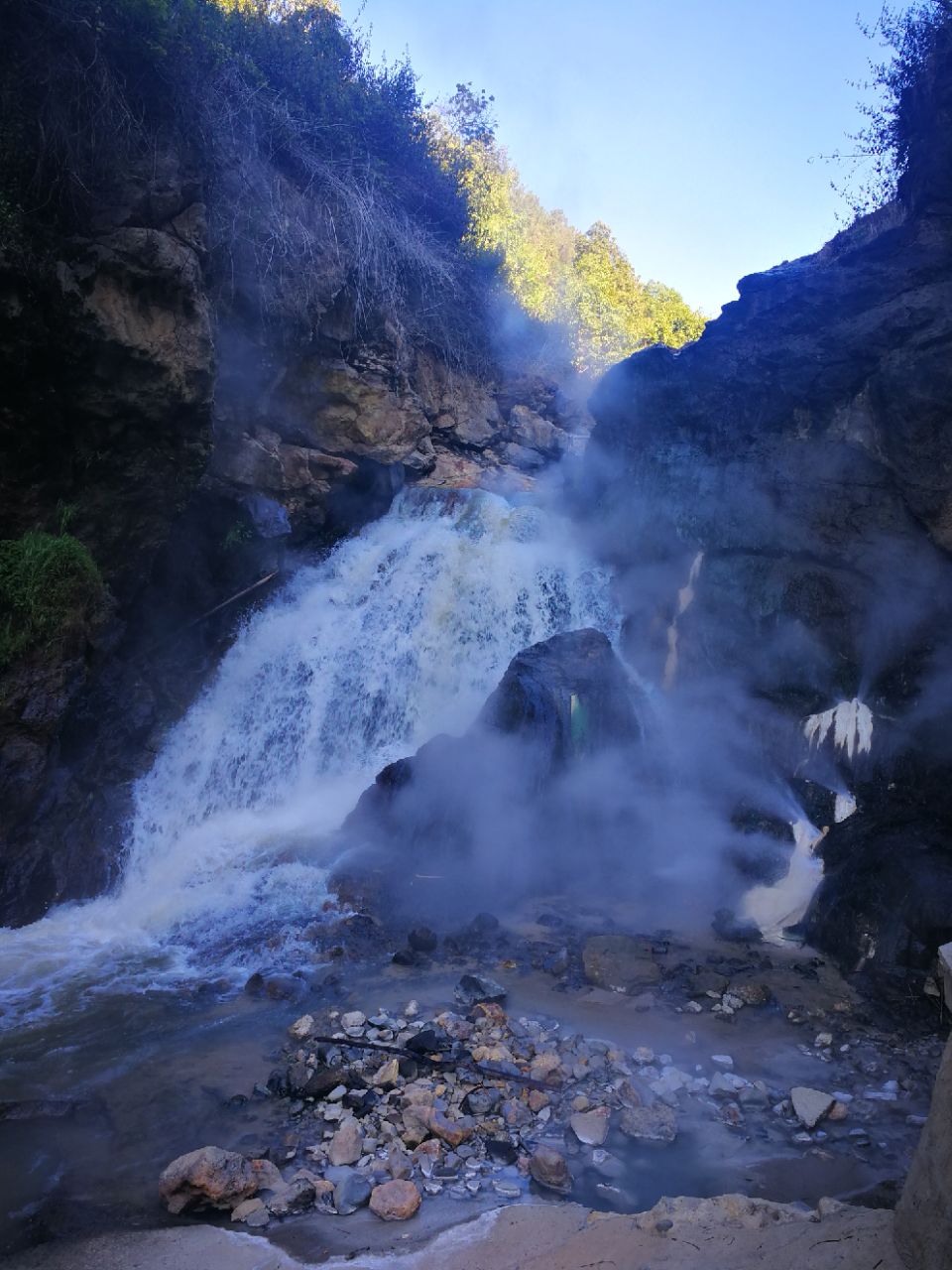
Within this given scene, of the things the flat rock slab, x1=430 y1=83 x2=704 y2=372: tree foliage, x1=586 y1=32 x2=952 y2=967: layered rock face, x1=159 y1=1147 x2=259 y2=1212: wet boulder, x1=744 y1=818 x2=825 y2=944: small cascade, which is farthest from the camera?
x1=430 y1=83 x2=704 y2=372: tree foliage

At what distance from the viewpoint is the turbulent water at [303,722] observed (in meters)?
6.73

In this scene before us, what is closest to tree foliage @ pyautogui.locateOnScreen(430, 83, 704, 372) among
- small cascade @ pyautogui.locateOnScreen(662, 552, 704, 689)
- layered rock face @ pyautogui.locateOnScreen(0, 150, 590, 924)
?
layered rock face @ pyautogui.locateOnScreen(0, 150, 590, 924)

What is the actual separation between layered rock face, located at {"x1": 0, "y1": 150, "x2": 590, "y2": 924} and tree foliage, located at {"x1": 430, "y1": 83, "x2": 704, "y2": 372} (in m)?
6.68

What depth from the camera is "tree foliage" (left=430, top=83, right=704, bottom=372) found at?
58.4 ft

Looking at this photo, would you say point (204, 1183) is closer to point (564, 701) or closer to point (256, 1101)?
point (256, 1101)

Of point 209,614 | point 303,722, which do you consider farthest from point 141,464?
A: point 303,722


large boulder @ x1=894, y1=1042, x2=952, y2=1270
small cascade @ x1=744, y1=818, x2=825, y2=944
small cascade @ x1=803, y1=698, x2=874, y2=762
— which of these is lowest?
small cascade @ x1=744, y1=818, x2=825, y2=944

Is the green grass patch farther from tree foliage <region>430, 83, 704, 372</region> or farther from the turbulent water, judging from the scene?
tree foliage <region>430, 83, 704, 372</region>

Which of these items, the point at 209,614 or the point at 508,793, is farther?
the point at 209,614

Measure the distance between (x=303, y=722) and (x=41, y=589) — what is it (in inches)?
142

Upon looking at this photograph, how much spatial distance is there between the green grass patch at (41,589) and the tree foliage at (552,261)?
12380mm

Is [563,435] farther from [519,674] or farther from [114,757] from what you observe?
[114,757]

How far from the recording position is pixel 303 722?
10.0 m

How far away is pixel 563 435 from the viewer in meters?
17.8
